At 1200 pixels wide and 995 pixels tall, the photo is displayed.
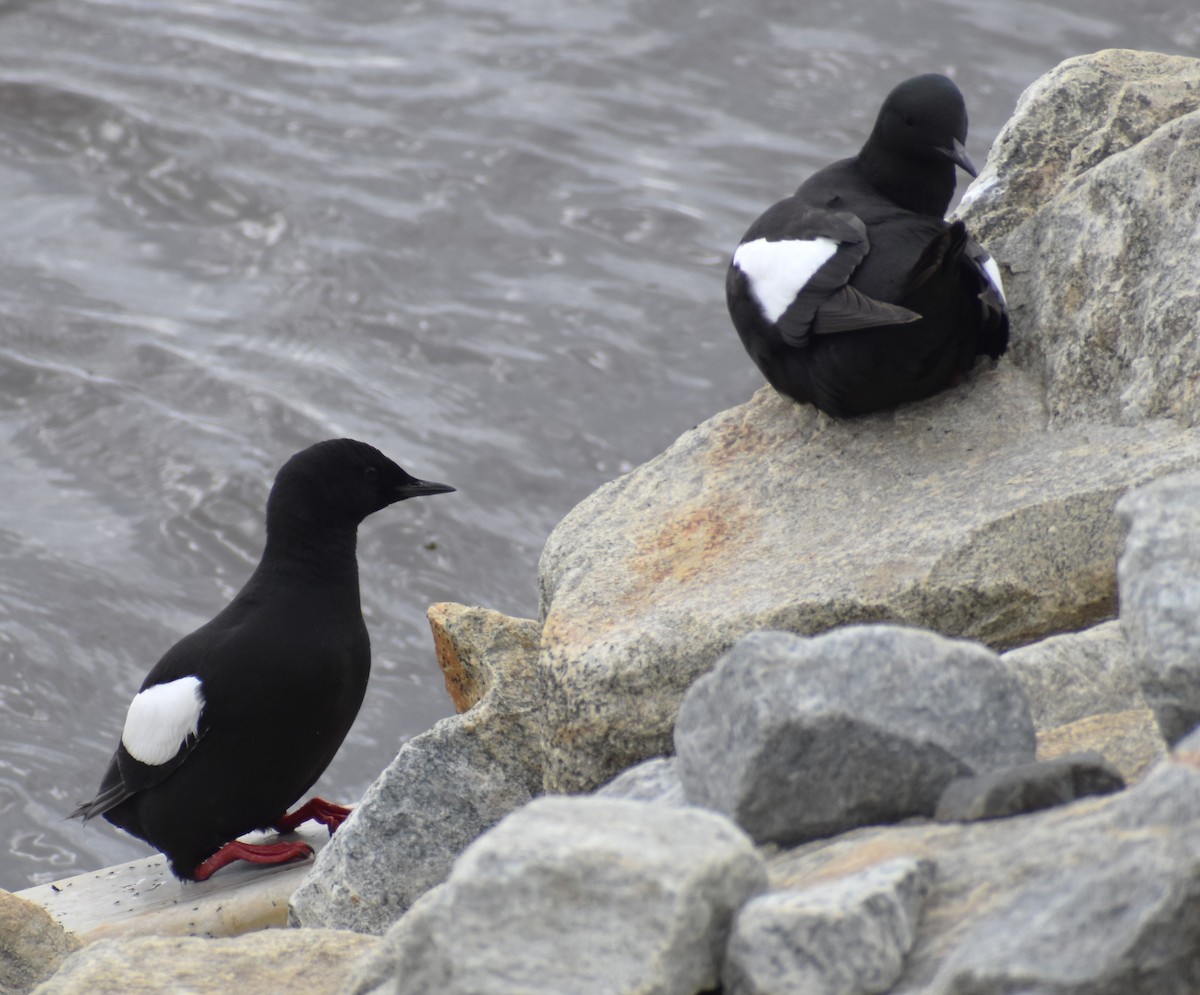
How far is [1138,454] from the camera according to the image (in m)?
4.09

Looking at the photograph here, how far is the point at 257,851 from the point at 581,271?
7374mm

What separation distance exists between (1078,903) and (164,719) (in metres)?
4.32

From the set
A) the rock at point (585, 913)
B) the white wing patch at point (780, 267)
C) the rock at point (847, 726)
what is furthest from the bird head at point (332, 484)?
the rock at point (585, 913)

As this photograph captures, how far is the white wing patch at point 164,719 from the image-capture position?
565 cm

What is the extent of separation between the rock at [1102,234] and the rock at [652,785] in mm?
1911

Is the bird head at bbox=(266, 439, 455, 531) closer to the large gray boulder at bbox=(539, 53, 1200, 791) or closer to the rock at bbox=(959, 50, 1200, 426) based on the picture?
the large gray boulder at bbox=(539, 53, 1200, 791)

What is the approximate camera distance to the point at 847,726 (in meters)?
2.60

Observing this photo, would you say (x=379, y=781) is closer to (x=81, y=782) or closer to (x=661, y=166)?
(x=81, y=782)

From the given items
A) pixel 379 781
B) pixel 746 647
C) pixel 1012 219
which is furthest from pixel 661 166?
pixel 746 647

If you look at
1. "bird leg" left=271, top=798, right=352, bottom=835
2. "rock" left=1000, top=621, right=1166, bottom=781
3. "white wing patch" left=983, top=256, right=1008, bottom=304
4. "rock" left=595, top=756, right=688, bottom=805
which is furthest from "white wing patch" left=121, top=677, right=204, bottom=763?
"rock" left=1000, top=621, right=1166, bottom=781

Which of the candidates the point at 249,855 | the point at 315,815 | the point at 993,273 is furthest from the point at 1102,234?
the point at 249,855

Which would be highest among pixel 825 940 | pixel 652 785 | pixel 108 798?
pixel 825 940

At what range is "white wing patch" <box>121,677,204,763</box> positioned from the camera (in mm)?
5652

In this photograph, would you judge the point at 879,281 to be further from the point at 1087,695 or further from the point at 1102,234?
the point at 1087,695
